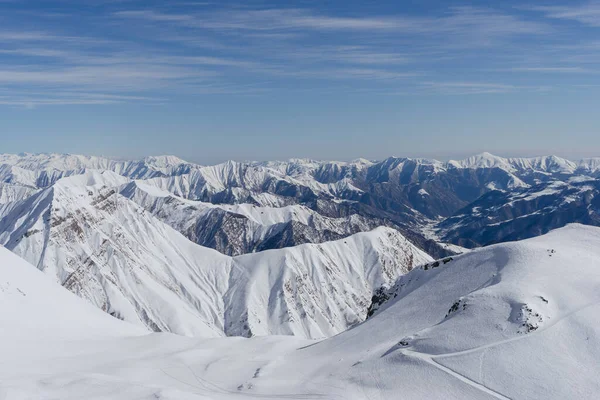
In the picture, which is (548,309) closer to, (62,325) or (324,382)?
(324,382)

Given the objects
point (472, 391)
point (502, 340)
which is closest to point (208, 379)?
point (472, 391)

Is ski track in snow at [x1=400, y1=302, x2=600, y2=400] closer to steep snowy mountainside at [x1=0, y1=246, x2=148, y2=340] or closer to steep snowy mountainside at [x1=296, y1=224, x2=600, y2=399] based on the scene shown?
steep snowy mountainside at [x1=296, y1=224, x2=600, y2=399]

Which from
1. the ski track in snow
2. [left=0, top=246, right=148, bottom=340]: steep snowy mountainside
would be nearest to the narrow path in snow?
the ski track in snow

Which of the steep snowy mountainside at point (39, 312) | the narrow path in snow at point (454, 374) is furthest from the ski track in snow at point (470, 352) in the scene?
the steep snowy mountainside at point (39, 312)

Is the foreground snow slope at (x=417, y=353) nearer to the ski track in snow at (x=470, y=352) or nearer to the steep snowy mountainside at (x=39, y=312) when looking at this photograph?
the ski track in snow at (x=470, y=352)

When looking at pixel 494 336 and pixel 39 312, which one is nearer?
pixel 494 336

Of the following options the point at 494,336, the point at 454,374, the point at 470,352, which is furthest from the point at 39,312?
the point at 494,336

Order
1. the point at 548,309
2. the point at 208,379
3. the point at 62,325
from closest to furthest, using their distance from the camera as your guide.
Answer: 1. the point at 548,309
2. the point at 208,379
3. the point at 62,325

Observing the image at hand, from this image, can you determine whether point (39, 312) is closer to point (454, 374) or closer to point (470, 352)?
point (454, 374)
